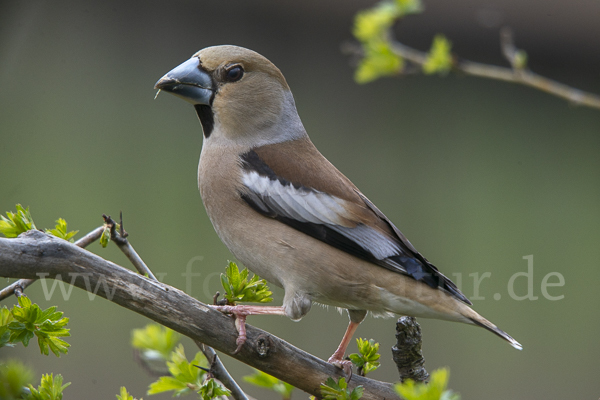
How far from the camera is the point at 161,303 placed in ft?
6.07

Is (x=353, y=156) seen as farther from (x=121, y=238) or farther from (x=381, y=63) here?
(x=121, y=238)

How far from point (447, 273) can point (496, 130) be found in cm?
142

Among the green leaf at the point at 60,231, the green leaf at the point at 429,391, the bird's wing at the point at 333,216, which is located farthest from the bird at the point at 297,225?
the green leaf at the point at 429,391

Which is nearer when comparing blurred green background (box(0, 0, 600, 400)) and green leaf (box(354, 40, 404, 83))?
green leaf (box(354, 40, 404, 83))

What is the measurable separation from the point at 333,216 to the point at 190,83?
0.88 meters

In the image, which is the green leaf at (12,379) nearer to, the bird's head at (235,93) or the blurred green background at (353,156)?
the bird's head at (235,93)

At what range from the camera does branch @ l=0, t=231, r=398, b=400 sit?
1.70 meters

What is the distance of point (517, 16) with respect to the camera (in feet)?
15.5

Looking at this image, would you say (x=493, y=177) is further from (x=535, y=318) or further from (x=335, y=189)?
(x=335, y=189)

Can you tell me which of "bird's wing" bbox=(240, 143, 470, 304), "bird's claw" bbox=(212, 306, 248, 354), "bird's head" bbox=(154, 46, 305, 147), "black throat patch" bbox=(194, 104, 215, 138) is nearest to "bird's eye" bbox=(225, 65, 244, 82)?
"bird's head" bbox=(154, 46, 305, 147)

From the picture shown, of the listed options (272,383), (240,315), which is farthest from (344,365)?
(240,315)

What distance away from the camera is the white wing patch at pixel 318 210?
2.48 meters

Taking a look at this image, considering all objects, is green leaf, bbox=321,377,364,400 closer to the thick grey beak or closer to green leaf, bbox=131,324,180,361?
green leaf, bbox=131,324,180,361

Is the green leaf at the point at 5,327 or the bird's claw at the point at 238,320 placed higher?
the bird's claw at the point at 238,320
